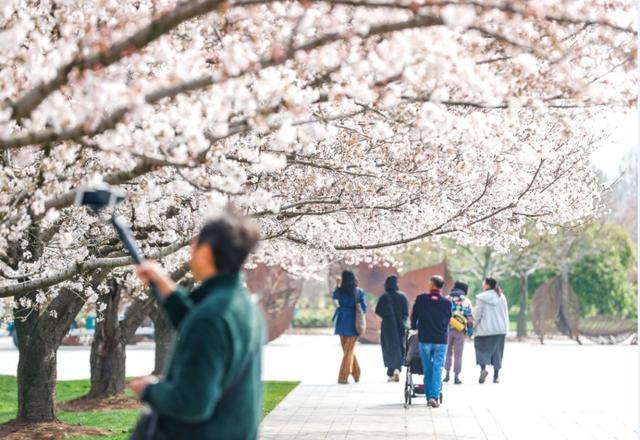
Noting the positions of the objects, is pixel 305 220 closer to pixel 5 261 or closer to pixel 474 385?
pixel 5 261

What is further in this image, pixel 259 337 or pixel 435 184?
pixel 435 184

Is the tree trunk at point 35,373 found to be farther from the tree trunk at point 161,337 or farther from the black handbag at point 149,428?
the black handbag at point 149,428

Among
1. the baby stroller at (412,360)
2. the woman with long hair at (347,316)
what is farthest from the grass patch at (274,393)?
the baby stroller at (412,360)

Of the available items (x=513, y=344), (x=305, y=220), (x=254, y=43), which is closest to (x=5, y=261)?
(x=305, y=220)

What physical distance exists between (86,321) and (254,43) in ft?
117

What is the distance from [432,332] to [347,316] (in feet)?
14.9

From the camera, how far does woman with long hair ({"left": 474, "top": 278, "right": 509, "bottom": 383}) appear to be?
2125 cm

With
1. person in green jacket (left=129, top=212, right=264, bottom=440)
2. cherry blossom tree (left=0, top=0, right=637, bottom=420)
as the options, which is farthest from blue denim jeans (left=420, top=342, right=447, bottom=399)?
person in green jacket (left=129, top=212, right=264, bottom=440)

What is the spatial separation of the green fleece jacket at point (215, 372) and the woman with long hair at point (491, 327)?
16505mm

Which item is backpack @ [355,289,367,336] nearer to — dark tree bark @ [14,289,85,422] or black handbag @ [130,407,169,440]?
dark tree bark @ [14,289,85,422]

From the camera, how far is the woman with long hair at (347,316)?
20438mm

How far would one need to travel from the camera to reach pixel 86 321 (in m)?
42.0

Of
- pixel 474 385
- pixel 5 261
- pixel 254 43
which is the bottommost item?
pixel 474 385

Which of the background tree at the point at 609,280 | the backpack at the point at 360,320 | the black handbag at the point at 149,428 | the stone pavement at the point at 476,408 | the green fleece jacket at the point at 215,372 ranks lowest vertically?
the stone pavement at the point at 476,408
